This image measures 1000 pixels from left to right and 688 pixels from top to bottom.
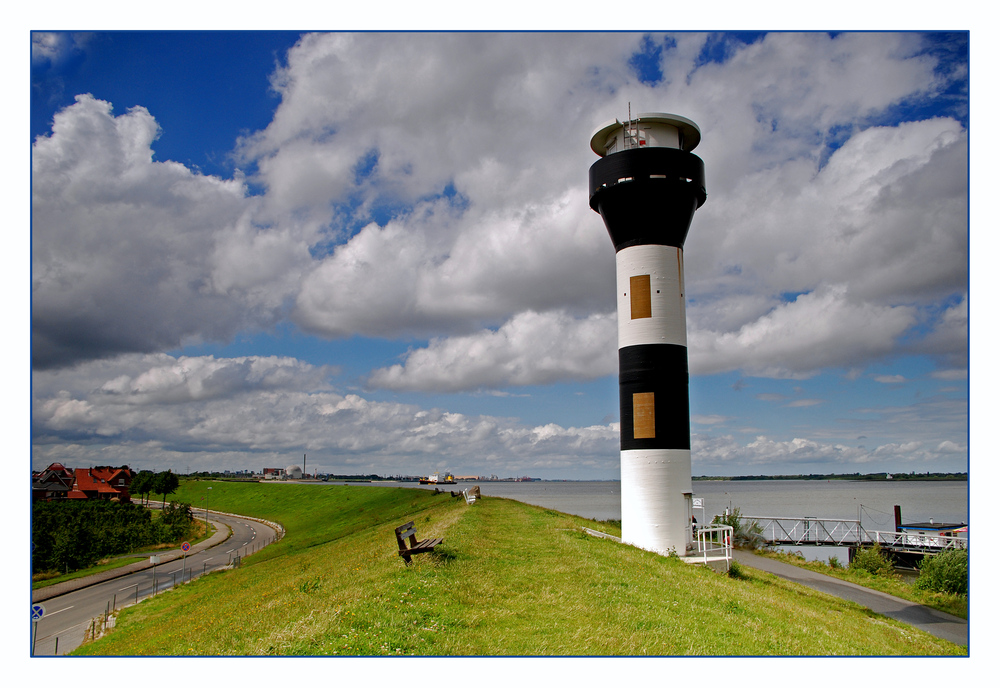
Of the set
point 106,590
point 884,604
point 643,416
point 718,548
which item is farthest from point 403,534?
point 106,590

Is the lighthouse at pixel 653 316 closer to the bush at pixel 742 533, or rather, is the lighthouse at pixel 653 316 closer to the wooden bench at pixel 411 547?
the wooden bench at pixel 411 547

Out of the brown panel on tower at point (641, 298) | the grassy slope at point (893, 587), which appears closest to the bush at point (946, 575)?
the grassy slope at point (893, 587)

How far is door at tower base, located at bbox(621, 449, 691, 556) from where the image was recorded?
21453mm

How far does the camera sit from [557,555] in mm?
18000

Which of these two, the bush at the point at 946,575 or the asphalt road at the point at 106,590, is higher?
the bush at the point at 946,575

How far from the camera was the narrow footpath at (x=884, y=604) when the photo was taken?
1825 cm

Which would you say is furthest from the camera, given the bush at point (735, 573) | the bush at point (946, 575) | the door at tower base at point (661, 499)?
the bush at point (946, 575)

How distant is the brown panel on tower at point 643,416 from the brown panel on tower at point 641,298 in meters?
3.01

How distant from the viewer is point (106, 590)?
126ft

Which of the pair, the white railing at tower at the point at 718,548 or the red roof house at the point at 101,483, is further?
the red roof house at the point at 101,483

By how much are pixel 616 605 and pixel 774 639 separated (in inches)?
132

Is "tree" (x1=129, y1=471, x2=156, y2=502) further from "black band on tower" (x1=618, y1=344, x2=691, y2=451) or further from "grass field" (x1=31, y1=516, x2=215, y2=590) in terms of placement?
"black band on tower" (x1=618, y1=344, x2=691, y2=451)

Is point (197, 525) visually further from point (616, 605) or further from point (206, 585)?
point (616, 605)

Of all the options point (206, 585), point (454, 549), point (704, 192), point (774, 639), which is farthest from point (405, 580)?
point (206, 585)
